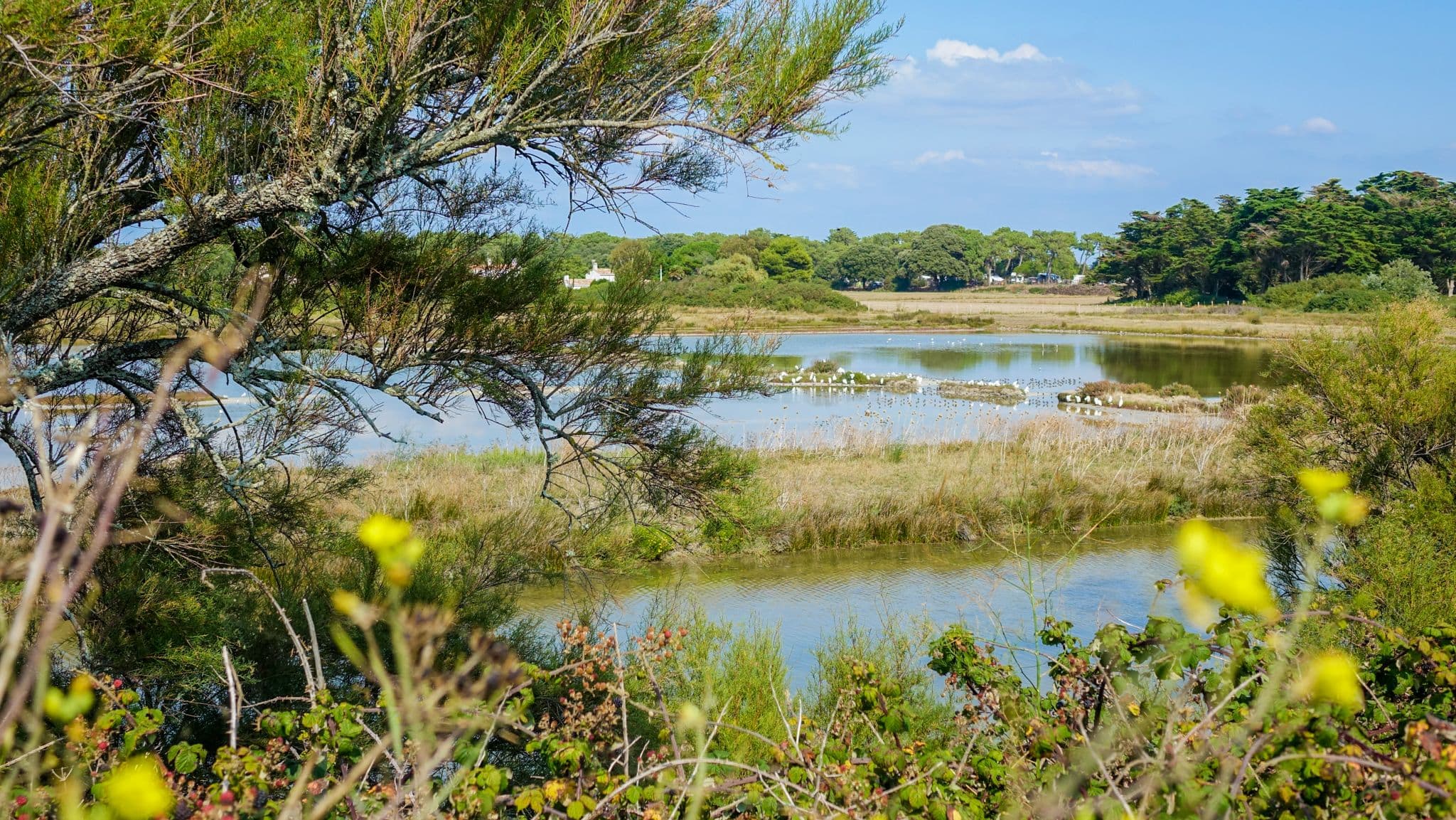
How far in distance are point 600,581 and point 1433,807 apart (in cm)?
699

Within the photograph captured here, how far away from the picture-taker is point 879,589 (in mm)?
8688

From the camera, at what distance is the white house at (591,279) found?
4797 millimetres

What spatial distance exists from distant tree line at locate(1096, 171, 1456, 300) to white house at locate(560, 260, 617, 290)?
43424 millimetres

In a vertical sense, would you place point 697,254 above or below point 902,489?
above

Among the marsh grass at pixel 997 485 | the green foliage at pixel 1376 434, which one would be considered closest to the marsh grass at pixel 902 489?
the marsh grass at pixel 997 485

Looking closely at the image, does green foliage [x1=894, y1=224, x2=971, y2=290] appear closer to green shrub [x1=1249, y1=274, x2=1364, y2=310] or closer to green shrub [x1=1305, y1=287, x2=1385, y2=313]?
green shrub [x1=1249, y1=274, x2=1364, y2=310]

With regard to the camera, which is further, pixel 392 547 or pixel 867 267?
pixel 867 267

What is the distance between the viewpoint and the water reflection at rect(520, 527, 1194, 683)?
724 cm

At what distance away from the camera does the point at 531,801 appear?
61.9 inches

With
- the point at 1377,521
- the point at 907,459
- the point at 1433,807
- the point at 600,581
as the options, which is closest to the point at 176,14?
the point at 1433,807

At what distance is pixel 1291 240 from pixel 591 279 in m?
48.4

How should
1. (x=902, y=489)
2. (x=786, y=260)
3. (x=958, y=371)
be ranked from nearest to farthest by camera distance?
(x=902, y=489), (x=958, y=371), (x=786, y=260)

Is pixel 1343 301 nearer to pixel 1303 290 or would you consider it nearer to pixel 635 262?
pixel 1303 290

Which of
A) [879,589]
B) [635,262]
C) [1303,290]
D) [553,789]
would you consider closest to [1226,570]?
[553,789]
